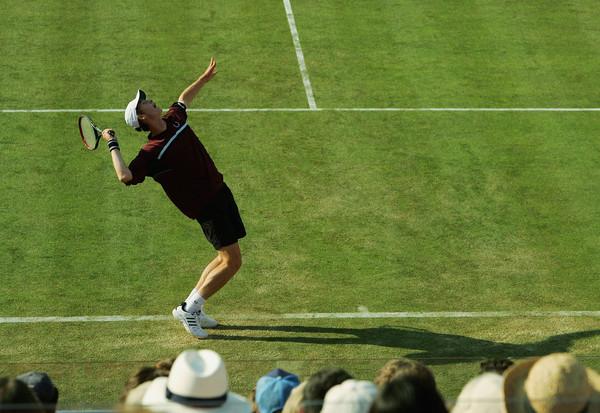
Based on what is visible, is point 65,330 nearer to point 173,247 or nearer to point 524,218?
point 173,247

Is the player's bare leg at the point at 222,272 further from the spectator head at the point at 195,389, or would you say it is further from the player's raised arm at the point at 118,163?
the spectator head at the point at 195,389

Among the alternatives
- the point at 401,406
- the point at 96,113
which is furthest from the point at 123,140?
the point at 401,406

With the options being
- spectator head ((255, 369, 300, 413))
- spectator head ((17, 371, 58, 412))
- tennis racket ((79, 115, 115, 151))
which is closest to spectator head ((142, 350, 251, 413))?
spectator head ((255, 369, 300, 413))

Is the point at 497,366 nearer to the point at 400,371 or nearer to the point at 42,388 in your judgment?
the point at 400,371

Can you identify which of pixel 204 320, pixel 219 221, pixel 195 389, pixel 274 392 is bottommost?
pixel 204 320

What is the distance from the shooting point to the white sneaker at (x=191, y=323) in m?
8.30

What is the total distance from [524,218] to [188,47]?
6413 millimetres

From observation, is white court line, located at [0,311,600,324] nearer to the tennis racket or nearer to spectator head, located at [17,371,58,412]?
the tennis racket

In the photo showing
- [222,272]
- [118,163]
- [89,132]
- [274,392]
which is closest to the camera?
[274,392]

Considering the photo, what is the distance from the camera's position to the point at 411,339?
839 cm

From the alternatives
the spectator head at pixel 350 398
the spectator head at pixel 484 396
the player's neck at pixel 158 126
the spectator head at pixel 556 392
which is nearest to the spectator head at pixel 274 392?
the spectator head at pixel 350 398

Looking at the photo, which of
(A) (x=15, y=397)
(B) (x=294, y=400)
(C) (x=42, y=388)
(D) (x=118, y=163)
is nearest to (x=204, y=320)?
(D) (x=118, y=163)

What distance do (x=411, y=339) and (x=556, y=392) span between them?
3.71 m

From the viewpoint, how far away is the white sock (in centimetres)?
829
